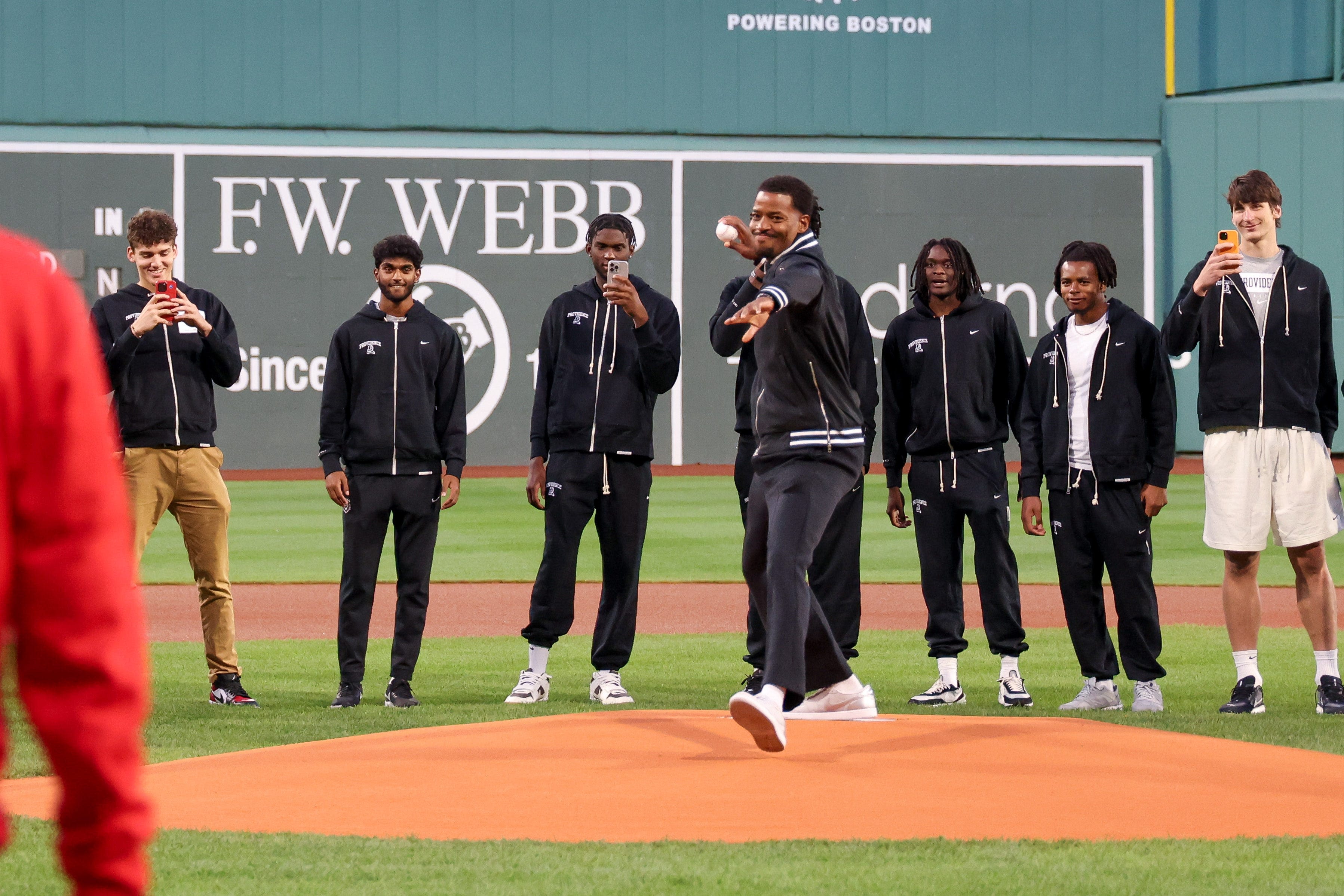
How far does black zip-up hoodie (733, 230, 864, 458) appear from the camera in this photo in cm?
591

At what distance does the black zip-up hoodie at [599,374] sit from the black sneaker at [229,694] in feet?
6.03

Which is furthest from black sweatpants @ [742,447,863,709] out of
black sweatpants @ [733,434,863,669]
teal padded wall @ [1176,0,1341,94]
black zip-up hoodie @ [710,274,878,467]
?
teal padded wall @ [1176,0,1341,94]

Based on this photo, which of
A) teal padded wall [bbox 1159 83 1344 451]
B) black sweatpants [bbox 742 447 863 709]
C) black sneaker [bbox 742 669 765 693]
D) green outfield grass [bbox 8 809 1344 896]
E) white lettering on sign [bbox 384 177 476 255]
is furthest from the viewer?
teal padded wall [bbox 1159 83 1344 451]

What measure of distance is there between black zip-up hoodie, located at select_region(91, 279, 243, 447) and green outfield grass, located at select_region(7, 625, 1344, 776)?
1.35 m

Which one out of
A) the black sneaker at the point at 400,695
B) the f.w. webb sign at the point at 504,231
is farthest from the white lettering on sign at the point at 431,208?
the black sneaker at the point at 400,695

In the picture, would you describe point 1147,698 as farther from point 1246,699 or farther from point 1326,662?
point 1326,662

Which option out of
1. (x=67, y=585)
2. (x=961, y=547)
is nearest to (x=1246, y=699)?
(x=961, y=547)

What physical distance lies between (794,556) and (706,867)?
1.62m

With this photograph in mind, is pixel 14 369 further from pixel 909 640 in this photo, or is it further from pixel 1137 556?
pixel 909 640

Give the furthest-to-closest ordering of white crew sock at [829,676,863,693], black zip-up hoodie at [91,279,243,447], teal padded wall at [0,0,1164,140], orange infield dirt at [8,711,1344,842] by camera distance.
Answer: teal padded wall at [0,0,1164,140]
black zip-up hoodie at [91,279,243,447]
white crew sock at [829,676,863,693]
orange infield dirt at [8,711,1344,842]

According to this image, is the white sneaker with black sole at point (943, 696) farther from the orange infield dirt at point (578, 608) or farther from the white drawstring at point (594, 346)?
the orange infield dirt at point (578, 608)

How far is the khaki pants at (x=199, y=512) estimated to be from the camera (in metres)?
7.88

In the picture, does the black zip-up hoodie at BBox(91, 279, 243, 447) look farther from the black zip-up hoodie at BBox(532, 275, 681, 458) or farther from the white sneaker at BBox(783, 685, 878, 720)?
the white sneaker at BBox(783, 685, 878, 720)

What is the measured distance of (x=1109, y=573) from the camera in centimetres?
767
